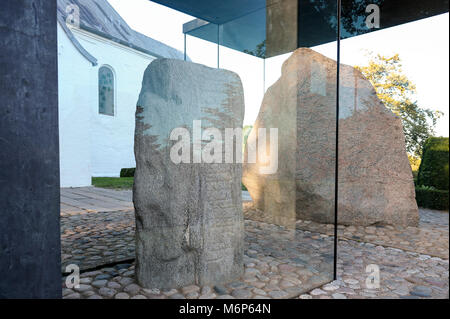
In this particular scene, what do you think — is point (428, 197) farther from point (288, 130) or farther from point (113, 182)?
point (113, 182)

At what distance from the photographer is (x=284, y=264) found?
2.30 meters

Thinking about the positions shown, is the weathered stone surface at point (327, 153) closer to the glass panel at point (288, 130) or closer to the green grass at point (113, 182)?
the glass panel at point (288, 130)

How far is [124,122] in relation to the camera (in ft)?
6.03

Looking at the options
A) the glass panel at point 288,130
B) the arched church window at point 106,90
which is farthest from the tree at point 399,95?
the arched church window at point 106,90

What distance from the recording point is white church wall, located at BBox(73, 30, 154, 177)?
178 centimetres

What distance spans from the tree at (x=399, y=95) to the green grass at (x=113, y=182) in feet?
8.31

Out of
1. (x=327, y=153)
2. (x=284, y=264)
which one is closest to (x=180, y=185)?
(x=284, y=264)

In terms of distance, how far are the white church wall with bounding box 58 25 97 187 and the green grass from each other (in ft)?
0.22

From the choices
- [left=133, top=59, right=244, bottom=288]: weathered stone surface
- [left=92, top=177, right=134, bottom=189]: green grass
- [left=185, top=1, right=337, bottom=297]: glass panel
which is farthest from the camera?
[left=185, top=1, right=337, bottom=297]: glass panel

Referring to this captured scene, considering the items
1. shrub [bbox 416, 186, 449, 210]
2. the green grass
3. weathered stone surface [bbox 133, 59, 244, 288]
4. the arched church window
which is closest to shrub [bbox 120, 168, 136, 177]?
the green grass

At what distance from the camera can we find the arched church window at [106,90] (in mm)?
1803

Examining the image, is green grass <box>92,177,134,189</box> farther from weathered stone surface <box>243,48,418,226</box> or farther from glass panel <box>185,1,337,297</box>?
weathered stone surface <box>243,48,418,226</box>

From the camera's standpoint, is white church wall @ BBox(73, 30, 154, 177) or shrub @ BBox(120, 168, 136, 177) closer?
white church wall @ BBox(73, 30, 154, 177)
